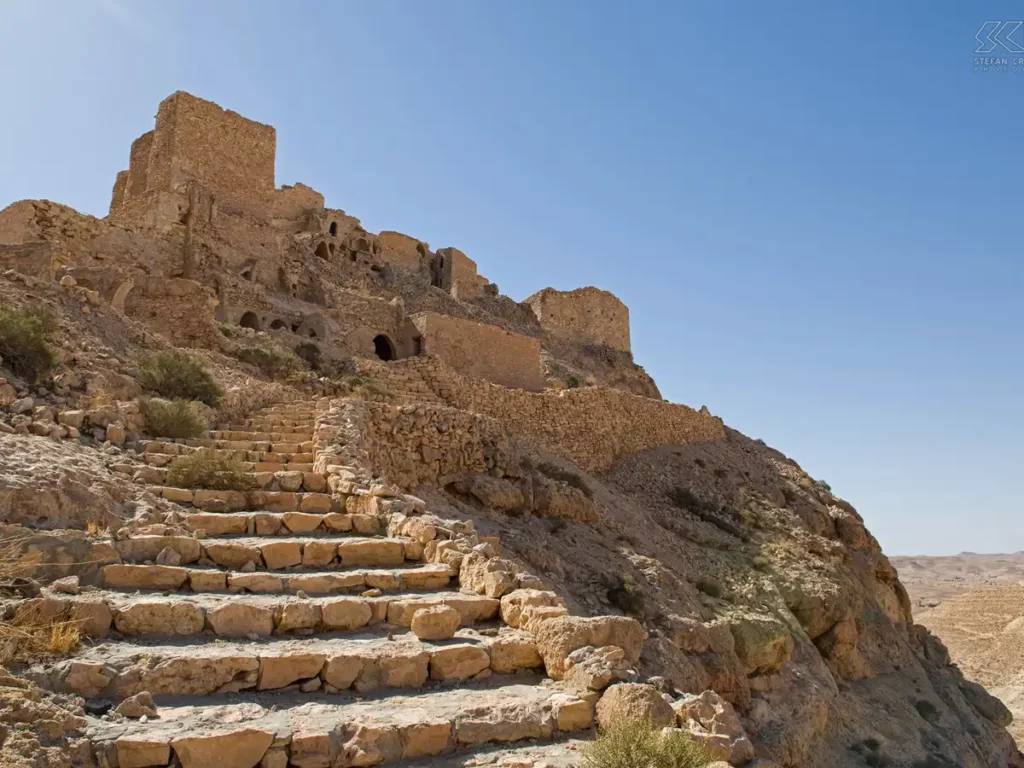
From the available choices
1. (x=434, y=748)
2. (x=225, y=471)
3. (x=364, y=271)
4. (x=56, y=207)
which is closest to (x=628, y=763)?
(x=434, y=748)

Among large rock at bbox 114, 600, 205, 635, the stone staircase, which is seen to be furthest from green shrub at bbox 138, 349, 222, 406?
large rock at bbox 114, 600, 205, 635

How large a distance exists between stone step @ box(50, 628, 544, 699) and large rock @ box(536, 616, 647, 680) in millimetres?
142

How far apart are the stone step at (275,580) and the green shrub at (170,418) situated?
3415 millimetres

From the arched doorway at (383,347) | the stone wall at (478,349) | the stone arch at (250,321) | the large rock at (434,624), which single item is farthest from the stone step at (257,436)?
the arched doorway at (383,347)

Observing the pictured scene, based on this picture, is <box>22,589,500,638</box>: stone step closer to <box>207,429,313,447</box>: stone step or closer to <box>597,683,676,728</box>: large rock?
<box>597,683,676,728</box>: large rock

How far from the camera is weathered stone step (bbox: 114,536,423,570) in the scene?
5.85 metres

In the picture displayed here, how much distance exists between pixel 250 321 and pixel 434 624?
57.0ft

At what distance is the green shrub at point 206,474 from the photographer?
7371mm

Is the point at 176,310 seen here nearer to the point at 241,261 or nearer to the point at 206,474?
the point at 241,261

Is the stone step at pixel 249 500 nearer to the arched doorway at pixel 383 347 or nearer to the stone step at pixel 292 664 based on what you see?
the stone step at pixel 292 664

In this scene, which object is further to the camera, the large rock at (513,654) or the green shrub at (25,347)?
the green shrub at (25,347)

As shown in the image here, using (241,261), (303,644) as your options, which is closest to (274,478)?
(303,644)

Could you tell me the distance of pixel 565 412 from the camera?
19.1 m

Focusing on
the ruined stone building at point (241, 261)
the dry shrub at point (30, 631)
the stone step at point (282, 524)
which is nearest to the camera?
the dry shrub at point (30, 631)
